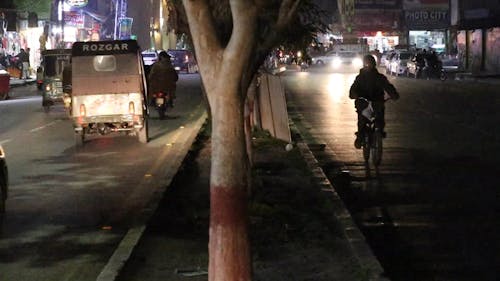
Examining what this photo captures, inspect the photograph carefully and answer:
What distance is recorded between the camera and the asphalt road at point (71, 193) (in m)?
8.12

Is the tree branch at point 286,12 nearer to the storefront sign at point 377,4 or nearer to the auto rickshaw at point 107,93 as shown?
the auto rickshaw at point 107,93

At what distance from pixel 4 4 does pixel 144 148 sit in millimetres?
32828

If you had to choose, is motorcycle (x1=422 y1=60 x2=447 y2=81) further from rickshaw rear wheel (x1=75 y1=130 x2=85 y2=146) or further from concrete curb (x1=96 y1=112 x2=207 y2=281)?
concrete curb (x1=96 y1=112 x2=207 y2=281)

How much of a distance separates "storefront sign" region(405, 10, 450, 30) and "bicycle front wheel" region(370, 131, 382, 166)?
68.0 m

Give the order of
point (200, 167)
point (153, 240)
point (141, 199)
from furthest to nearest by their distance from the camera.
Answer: point (200, 167), point (141, 199), point (153, 240)

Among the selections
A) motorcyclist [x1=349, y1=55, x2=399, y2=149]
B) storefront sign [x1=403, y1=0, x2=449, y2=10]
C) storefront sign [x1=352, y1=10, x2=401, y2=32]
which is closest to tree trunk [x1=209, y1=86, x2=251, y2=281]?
motorcyclist [x1=349, y1=55, x2=399, y2=149]

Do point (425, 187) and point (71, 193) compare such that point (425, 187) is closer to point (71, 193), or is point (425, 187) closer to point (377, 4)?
point (71, 193)

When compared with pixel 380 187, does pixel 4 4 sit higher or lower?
higher

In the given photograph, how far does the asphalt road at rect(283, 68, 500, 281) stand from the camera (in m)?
8.11

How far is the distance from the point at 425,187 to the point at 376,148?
170 cm

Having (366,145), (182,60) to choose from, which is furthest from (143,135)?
(182,60)

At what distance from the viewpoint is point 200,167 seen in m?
14.3

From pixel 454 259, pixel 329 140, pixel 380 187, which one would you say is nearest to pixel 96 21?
pixel 329 140

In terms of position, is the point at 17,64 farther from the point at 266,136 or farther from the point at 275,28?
the point at 275,28
